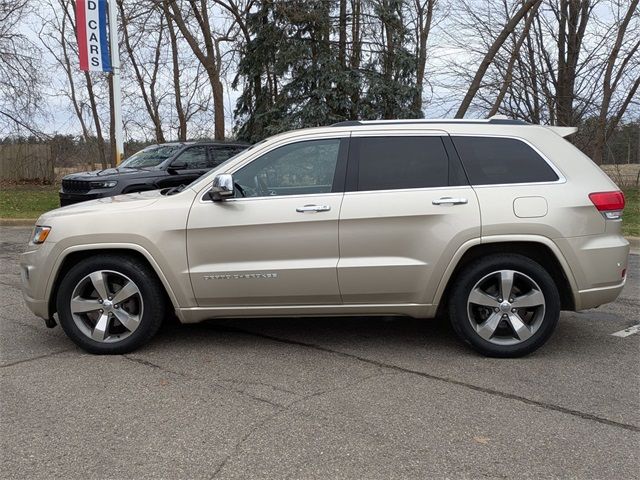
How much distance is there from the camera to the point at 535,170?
4457mm

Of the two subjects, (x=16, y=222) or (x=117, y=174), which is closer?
(x=117, y=174)

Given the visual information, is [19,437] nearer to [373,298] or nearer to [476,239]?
[373,298]

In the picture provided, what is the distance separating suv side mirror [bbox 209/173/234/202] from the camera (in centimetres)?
427

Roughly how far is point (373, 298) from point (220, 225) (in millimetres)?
1303

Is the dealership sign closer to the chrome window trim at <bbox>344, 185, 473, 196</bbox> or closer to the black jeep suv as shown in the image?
the black jeep suv

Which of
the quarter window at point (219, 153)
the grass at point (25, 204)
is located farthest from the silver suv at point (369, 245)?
the grass at point (25, 204)

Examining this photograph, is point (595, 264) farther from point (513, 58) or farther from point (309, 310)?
point (513, 58)

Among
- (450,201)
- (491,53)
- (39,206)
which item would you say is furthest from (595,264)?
(39,206)

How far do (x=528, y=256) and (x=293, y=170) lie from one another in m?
1.99

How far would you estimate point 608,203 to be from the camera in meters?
4.37

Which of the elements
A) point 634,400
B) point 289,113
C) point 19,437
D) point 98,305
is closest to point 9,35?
point 289,113

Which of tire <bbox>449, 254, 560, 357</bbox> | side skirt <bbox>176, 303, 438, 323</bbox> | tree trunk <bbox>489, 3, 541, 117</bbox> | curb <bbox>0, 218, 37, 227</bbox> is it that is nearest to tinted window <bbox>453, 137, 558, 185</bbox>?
tire <bbox>449, 254, 560, 357</bbox>

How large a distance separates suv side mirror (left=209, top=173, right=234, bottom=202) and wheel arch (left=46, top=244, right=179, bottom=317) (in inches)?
26.6

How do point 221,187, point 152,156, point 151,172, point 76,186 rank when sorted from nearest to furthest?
point 221,187 < point 76,186 < point 151,172 < point 152,156
